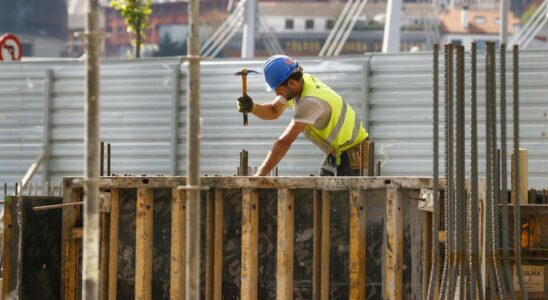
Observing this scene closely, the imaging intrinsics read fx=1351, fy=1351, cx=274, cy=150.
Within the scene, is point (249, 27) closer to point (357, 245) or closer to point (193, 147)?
point (357, 245)

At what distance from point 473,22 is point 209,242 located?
108 metres

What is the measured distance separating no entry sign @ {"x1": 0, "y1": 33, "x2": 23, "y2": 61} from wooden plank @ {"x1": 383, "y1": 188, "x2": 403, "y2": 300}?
1640cm

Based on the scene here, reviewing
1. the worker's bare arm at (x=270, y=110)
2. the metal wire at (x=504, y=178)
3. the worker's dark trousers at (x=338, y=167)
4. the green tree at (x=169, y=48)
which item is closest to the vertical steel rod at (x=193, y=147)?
the metal wire at (x=504, y=178)

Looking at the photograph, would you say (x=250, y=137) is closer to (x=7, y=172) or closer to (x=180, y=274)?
(x=7, y=172)

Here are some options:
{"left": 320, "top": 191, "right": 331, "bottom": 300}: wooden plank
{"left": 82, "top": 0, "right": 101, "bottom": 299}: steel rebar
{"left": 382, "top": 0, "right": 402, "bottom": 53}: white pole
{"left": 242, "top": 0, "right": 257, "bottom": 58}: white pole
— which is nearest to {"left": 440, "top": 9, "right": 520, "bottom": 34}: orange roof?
{"left": 242, "top": 0, "right": 257, "bottom": 58}: white pole

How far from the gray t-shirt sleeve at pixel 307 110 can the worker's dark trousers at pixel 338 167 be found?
2.05 feet

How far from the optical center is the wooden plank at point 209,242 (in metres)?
9.41

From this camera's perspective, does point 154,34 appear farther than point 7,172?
Yes

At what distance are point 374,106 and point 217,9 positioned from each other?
98804 mm

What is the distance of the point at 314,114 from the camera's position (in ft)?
34.8

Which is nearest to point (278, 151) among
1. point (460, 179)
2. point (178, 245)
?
point (178, 245)

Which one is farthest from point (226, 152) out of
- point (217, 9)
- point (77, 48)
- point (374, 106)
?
point (77, 48)

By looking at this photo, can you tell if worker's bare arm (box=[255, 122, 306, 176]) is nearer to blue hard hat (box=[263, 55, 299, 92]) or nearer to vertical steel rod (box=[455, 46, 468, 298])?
blue hard hat (box=[263, 55, 299, 92])

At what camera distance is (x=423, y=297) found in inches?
363
